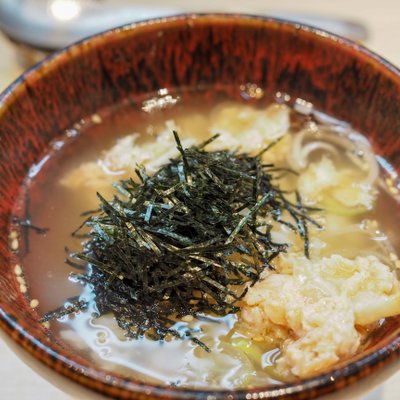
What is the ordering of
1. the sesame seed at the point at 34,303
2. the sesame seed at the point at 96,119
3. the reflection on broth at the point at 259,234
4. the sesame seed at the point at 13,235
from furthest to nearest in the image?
the sesame seed at the point at 96,119 < the sesame seed at the point at 13,235 < the sesame seed at the point at 34,303 < the reflection on broth at the point at 259,234

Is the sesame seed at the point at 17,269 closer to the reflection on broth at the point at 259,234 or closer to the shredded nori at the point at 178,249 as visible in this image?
the reflection on broth at the point at 259,234

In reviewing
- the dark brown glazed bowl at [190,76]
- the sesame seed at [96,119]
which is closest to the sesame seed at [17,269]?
the dark brown glazed bowl at [190,76]

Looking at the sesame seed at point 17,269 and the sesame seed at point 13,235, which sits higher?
the sesame seed at point 13,235

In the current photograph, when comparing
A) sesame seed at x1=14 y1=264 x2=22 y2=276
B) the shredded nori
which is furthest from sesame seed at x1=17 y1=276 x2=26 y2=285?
the shredded nori

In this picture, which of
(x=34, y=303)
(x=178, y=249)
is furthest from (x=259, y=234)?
(x=34, y=303)

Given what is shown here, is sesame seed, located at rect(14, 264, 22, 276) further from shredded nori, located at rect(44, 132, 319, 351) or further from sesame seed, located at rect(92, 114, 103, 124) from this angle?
sesame seed, located at rect(92, 114, 103, 124)

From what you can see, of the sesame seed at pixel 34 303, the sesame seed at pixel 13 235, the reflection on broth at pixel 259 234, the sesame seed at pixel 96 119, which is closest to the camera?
the reflection on broth at pixel 259 234
